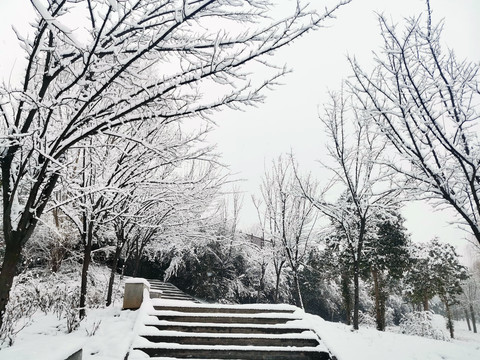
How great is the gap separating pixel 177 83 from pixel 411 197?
4.63m

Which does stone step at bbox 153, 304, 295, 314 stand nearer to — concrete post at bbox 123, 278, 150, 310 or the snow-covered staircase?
the snow-covered staircase

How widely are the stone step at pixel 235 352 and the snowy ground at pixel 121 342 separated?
0.30 m

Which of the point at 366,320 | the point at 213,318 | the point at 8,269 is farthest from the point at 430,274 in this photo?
the point at 8,269

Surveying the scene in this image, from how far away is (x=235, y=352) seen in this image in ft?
14.1

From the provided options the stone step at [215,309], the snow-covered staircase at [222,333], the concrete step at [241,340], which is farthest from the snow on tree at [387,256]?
the concrete step at [241,340]

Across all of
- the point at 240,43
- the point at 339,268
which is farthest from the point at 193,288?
the point at 240,43

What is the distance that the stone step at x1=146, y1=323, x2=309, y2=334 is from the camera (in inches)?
194

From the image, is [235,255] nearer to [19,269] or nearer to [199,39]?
[19,269]

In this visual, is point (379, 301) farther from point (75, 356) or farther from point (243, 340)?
point (75, 356)

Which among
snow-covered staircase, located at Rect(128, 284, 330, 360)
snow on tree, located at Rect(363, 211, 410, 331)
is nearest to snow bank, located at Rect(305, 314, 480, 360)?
snow-covered staircase, located at Rect(128, 284, 330, 360)

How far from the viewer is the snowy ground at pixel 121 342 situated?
12.6ft

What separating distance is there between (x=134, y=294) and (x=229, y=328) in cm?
261

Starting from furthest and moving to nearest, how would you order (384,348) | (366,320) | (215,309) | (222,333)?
(366,320), (215,309), (384,348), (222,333)

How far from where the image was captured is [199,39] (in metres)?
2.96
